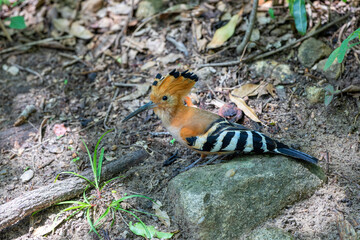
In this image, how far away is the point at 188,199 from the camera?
3055mm

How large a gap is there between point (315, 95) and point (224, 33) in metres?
1.52

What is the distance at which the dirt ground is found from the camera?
315 cm

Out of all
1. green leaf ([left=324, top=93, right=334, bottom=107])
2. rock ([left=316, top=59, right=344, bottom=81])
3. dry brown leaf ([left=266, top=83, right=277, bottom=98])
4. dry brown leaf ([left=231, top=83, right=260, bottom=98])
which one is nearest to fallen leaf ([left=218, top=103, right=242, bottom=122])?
dry brown leaf ([left=231, top=83, right=260, bottom=98])

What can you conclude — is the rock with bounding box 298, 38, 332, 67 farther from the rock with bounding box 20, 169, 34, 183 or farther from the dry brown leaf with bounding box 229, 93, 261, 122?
Answer: the rock with bounding box 20, 169, 34, 183

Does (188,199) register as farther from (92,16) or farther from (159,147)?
(92,16)

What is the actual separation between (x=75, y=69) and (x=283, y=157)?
3.19 metres

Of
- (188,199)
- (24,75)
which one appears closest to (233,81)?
(188,199)

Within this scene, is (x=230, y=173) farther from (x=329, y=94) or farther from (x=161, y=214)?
(x=329, y=94)

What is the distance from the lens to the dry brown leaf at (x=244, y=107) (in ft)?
12.9

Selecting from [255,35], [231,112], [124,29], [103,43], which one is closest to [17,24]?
[103,43]

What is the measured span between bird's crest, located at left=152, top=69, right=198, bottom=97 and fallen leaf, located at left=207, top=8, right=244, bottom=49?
4.34ft

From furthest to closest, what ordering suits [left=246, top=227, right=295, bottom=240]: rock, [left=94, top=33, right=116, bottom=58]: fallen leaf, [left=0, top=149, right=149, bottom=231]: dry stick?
1. [left=94, top=33, right=116, bottom=58]: fallen leaf
2. [left=0, top=149, right=149, bottom=231]: dry stick
3. [left=246, top=227, right=295, bottom=240]: rock

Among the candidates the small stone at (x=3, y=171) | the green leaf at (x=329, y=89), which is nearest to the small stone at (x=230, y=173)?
the green leaf at (x=329, y=89)

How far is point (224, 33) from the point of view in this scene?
188 inches
